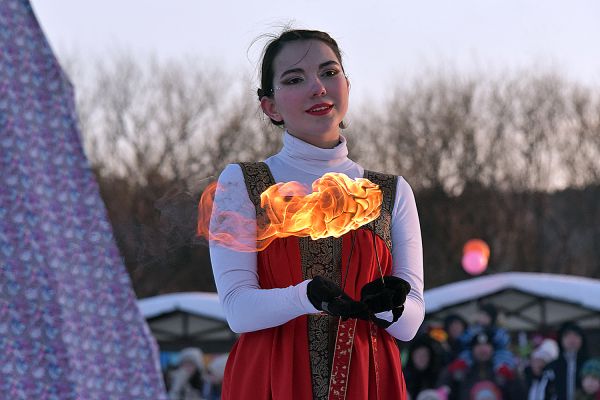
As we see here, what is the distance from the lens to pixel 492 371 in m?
9.09

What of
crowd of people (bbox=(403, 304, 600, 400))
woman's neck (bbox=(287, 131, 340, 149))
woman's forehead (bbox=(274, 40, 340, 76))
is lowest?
crowd of people (bbox=(403, 304, 600, 400))

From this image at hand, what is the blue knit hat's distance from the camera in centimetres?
855

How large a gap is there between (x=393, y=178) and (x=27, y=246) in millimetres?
2590

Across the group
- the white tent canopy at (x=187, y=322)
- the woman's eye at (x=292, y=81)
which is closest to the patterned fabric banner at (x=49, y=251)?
the woman's eye at (x=292, y=81)

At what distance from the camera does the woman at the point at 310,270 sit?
267cm

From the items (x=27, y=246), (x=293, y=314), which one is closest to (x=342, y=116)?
(x=293, y=314)

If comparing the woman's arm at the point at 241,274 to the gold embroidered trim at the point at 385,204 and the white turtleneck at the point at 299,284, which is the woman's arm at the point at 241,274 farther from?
the gold embroidered trim at the point at 385,204

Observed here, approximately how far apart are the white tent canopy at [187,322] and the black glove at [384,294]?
1122 cm

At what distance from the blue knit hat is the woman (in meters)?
6.05

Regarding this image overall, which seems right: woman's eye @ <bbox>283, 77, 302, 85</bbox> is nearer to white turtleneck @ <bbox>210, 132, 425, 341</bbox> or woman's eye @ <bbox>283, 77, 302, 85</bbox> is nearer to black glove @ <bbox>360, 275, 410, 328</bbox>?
→ white turtleneck @ <bbox>210, 132, 425, 341</bbox>

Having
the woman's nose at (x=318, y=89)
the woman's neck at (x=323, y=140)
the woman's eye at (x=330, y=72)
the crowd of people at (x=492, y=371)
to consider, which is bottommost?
the crowd of people at (x=492, y=371)

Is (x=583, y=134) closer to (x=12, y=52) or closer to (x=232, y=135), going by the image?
(x=232, y=135)

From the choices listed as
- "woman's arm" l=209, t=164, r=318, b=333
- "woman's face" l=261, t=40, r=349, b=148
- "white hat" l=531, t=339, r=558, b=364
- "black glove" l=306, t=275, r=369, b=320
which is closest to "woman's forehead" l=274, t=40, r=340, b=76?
"woman's face" l=261, t=40, r=349, b=148

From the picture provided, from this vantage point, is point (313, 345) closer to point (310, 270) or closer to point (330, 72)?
point (310, 270)
